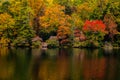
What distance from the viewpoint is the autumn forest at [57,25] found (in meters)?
60.9

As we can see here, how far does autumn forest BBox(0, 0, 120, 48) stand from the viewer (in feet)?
200

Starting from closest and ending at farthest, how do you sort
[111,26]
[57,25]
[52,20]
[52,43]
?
[52,43] → [111,26] → [57,25] → [52,20]

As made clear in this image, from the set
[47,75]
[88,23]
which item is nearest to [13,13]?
[88,23]

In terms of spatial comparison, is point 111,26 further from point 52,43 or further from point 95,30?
point 52,43

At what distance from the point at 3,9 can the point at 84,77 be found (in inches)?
1730

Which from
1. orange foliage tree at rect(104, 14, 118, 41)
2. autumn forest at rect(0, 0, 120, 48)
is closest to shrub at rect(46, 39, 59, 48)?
autumn forest at rect(0, 0, 120, 48)

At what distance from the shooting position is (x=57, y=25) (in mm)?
63375

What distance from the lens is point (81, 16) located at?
69.2m

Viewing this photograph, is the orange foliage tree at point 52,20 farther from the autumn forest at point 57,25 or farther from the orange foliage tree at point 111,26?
the orange foliage tree at point 111,26

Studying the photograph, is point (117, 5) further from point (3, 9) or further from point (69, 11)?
point (3, 9)

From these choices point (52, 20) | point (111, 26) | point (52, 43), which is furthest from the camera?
point (52, 20)

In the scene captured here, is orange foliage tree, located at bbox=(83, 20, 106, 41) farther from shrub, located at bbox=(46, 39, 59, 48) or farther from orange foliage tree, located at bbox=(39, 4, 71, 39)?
shrub, located at bbox=(46, 39, 59, 48)

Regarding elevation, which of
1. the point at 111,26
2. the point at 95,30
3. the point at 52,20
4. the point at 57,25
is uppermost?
the point at 52,20

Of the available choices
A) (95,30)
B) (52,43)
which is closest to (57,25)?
(52,43)
